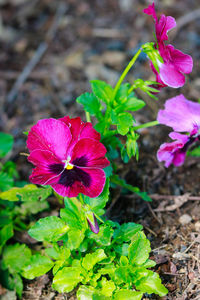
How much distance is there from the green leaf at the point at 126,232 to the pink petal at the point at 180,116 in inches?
20.3

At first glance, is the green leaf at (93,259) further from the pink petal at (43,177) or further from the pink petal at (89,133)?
the pink petal at (89,133)

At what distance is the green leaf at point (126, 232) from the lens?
179 cm

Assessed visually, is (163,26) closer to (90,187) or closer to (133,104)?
(133,104)

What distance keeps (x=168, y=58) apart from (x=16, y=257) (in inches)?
52.5

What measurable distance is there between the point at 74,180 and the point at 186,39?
2.37 meters

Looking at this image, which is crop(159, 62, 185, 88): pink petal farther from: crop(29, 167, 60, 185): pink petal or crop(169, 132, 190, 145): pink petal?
crop(29, 167, 60, 185): pink petal

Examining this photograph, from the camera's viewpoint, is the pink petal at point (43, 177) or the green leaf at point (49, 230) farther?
the green leaf at point (49, 230)

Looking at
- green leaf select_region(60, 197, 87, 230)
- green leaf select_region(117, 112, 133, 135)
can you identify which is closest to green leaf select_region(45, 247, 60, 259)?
green leaf select_region(60, 197, 87, 230)

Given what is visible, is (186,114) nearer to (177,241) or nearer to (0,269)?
(177,241)

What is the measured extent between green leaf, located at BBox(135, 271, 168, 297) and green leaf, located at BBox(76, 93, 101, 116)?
83 cm

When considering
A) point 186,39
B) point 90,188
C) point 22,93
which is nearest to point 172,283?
point 90,188

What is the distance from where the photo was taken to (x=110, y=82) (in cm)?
323

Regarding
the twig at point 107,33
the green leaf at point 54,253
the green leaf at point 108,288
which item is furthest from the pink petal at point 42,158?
the twig at point 107,33

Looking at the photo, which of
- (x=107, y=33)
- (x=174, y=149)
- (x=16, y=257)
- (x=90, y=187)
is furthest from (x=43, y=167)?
(x=107, y=33)
